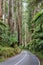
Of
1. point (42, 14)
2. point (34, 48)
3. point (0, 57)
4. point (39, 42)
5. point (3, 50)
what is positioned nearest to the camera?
point (0, 57)

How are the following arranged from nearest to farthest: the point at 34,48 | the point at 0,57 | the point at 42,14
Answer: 1. the point at 0,57
2. the point at 42,14
3. the point at 34,48

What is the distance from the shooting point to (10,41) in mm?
23562

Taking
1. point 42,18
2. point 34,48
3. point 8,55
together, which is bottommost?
point 34,48

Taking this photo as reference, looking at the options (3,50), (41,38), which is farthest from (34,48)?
(3,50)

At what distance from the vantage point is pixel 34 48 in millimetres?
24875

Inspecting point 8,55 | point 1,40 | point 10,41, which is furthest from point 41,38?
point 8,55

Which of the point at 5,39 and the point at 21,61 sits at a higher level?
the point at 21,61

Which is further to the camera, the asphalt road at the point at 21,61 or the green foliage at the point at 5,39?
the green foliage at the point at 5,39

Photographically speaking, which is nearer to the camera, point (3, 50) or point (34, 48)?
point (3, 50)

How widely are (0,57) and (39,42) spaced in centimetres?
796

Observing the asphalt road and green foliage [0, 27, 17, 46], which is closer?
the asphalt road

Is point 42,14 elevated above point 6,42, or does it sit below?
above

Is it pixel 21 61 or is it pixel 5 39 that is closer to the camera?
pixel 21 61

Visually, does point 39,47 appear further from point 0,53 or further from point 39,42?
point 0,53
